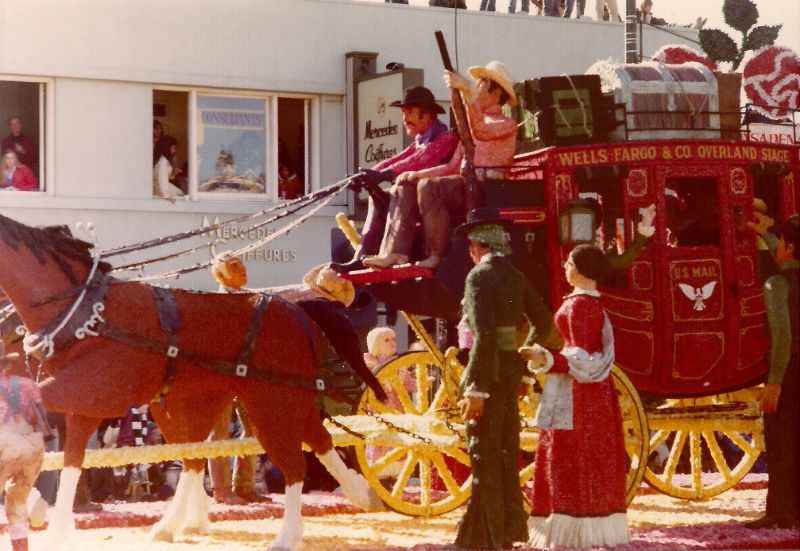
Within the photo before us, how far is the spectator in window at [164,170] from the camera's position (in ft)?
69.6

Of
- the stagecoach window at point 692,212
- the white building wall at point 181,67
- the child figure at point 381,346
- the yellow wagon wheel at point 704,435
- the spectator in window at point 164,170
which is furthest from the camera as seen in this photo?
the spectator in window at point 164,170

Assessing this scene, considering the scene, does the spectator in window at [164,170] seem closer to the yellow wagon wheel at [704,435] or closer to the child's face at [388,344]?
the child's face at [388,344]

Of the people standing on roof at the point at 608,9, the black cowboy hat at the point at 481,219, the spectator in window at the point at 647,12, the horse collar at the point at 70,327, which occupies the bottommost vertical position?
the horse collar at the point at 70,327

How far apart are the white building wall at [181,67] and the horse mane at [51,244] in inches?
371

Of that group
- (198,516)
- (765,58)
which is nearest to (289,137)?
(765,58)

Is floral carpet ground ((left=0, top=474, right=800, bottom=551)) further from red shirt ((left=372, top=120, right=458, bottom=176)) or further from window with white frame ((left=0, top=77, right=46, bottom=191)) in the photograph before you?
window with white frame ((left=0, top=77, right=46, bottom=191))

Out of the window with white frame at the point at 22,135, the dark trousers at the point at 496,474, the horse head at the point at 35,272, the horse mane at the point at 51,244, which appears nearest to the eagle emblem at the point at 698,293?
the dark trousers at the point at 496,474

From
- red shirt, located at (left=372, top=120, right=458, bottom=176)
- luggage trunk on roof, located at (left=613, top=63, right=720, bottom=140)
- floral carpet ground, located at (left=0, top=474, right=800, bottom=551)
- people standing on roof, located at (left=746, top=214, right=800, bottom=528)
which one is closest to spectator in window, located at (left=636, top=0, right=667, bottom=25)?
floral carpet ground, located at (left=0, top=474, right=800, bottom=551)

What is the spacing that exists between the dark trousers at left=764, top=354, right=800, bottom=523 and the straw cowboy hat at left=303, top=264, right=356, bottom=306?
10.1ft

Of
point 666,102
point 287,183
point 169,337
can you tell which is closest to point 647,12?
point 287,183

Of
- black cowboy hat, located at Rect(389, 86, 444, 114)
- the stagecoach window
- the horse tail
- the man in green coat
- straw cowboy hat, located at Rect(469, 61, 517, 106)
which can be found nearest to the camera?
the man in green coat

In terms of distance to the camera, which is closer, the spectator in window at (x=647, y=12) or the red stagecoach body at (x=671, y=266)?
the red stagecoach body at (x=671, y=266)

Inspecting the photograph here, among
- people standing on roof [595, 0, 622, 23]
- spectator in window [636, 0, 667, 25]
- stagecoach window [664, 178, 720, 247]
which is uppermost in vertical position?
people standing on roof [595, 0, 622, 23]

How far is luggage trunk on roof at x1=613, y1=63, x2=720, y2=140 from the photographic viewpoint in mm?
12430
